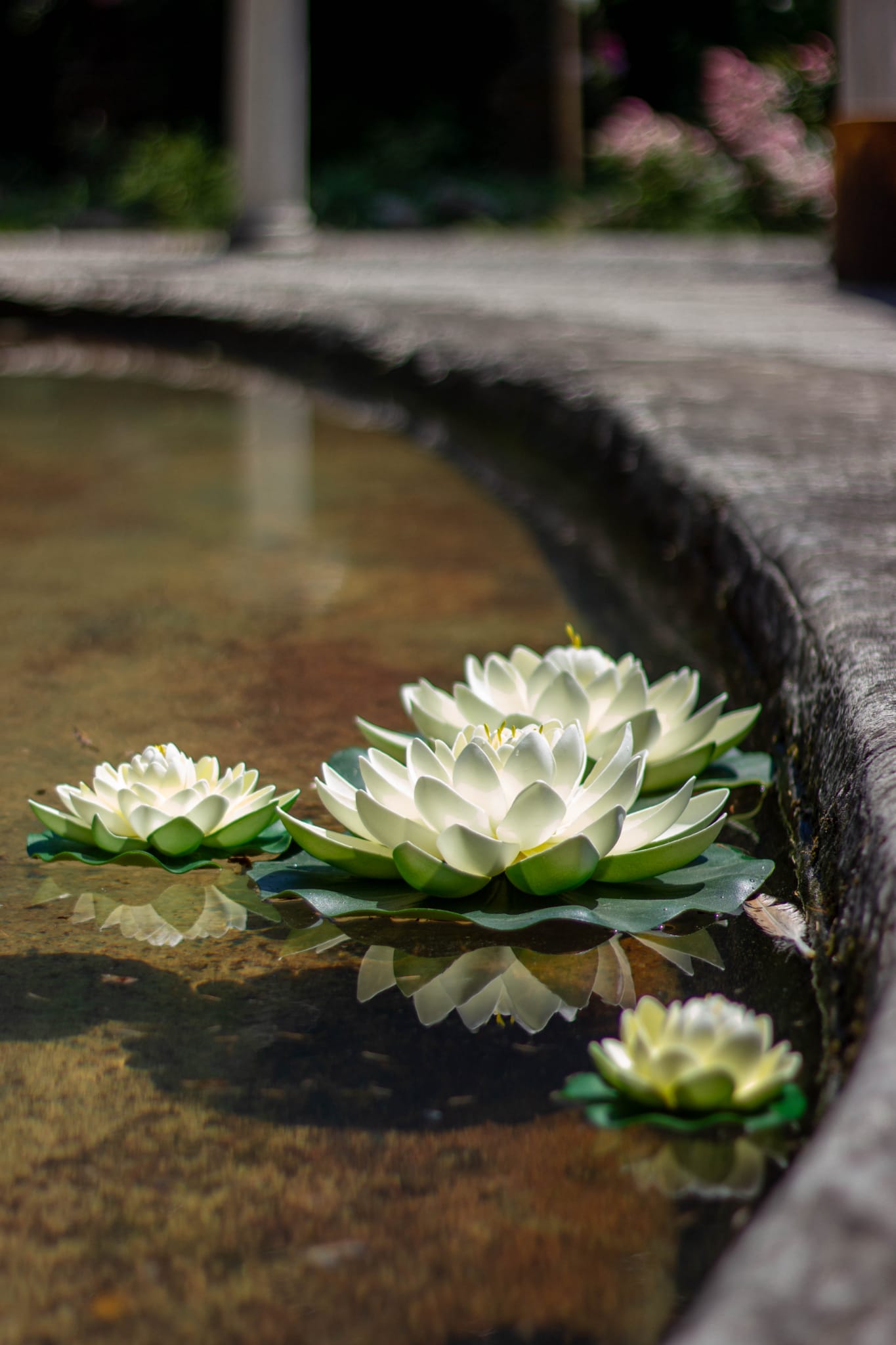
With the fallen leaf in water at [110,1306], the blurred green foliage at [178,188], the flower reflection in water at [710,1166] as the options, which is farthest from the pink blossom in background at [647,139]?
the fallen leaf in water at [110,1306]

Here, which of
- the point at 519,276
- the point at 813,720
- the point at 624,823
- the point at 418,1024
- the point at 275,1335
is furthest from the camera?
the point at 519,276

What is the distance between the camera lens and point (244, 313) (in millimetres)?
3775

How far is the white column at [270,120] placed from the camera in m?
5.84

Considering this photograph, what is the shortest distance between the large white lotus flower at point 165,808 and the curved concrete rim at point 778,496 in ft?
1.20

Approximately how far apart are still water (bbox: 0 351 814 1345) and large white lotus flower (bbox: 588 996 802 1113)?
0.07ft

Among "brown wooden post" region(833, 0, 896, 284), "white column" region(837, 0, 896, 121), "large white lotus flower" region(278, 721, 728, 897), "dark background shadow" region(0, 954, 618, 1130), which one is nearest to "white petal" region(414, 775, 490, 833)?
"large white lotus flower" region(278, 721, 728, 897)

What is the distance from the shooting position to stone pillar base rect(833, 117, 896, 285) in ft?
11.3

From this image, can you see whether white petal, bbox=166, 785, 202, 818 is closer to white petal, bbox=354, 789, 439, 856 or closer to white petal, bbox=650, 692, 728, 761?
white petal, bbox=354, 789, 439, 856

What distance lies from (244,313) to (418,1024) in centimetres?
325

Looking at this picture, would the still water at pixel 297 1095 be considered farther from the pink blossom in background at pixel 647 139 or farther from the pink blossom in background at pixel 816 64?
the pink blossom in background at pixel 816 64

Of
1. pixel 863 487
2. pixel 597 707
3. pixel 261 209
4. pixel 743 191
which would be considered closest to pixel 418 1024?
pixel 597 707

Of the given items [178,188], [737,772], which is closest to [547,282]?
[737,772]

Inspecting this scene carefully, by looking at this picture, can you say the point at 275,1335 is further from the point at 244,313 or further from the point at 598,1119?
the point at 244,313

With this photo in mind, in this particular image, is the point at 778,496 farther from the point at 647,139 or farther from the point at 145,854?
the point at 647,139
